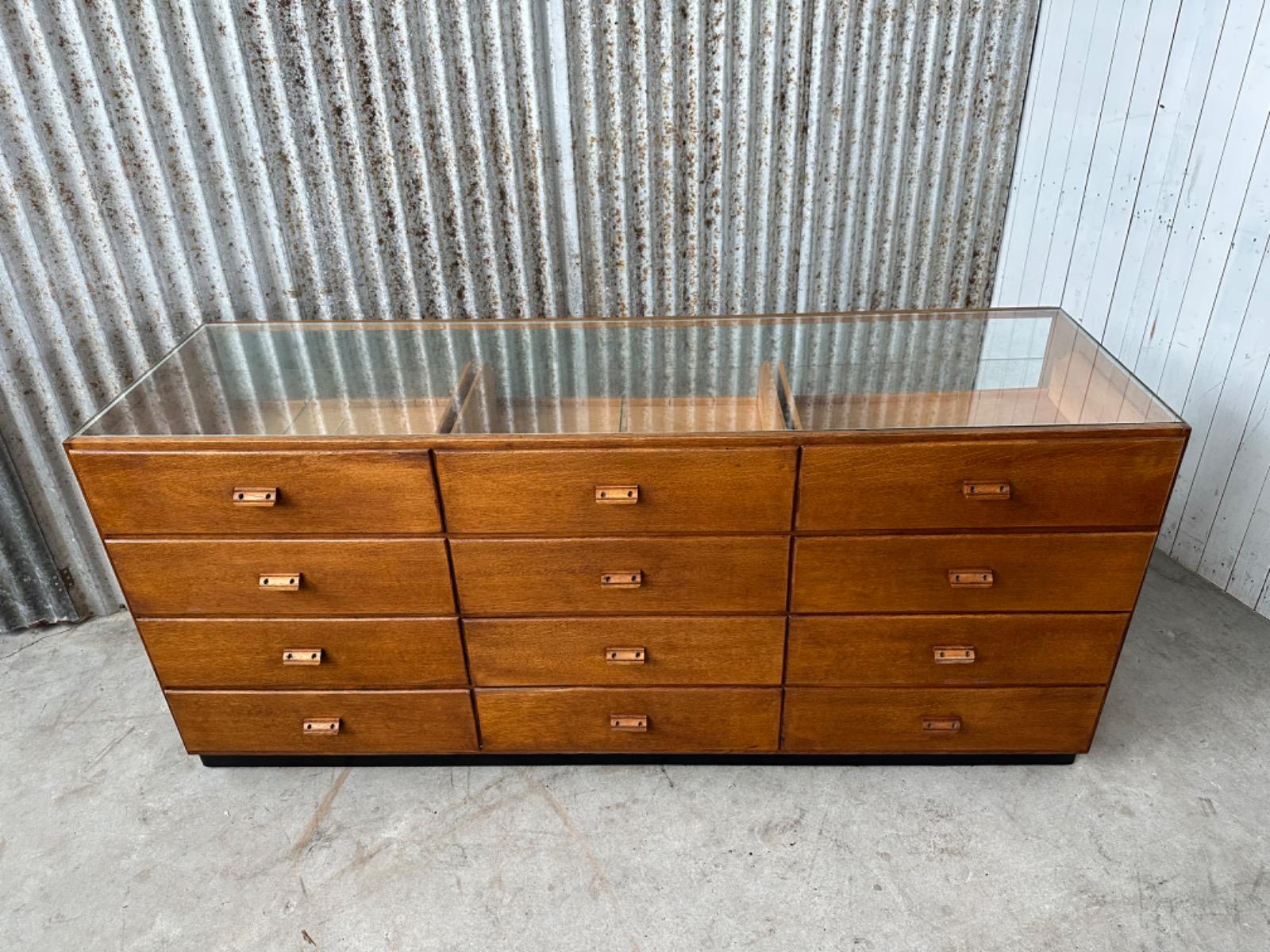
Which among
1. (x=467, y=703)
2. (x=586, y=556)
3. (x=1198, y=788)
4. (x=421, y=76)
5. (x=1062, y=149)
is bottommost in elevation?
(x=1198, y=788)

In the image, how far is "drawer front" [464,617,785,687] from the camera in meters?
2.17

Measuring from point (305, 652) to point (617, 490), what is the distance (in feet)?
3.11

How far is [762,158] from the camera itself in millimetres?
2719

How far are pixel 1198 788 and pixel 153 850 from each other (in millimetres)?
2743

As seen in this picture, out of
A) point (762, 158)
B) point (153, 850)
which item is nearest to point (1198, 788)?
point (762, 158)

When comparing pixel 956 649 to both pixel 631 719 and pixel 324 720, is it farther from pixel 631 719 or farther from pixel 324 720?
pixel 324 720

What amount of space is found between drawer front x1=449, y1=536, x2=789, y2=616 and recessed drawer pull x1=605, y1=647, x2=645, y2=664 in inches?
4.8

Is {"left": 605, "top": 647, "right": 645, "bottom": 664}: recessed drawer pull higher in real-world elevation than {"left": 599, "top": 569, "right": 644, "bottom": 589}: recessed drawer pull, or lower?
lower

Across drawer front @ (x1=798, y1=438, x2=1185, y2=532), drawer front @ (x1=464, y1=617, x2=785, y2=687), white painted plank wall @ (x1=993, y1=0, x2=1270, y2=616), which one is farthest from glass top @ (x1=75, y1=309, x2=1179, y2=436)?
white painted plank wall @ (x1=993, y1=0, x2=1270, y2=616)

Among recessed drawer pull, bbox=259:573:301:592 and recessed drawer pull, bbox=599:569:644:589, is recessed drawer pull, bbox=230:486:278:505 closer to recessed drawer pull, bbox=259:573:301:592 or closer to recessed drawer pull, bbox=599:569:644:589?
recessed drawer pull, bbox=259:573:301:592

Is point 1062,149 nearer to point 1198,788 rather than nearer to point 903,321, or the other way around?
point 903,321

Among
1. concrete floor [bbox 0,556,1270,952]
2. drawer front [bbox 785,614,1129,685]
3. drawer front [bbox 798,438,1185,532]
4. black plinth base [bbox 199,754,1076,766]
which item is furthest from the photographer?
black plinth base [bbox 199,754,1076,766]

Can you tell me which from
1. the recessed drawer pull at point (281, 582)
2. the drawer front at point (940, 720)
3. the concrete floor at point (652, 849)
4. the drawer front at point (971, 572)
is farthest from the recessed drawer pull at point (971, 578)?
the recessed drawer pull at point (281, 582)

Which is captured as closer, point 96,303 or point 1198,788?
point 1198,788
